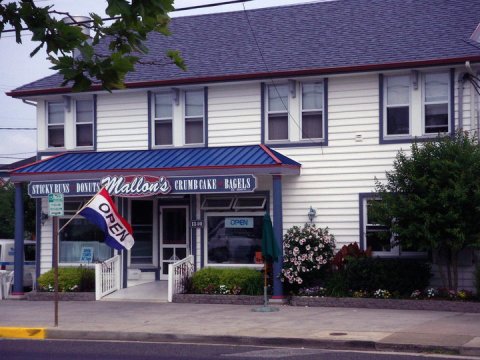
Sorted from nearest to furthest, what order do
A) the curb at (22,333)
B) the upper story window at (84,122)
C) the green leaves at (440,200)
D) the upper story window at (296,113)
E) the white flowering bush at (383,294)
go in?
the curb at (22,333), the green leaves at (440,200), the white flowering bush at (383,294), the upper story window at (296,113), the upper story window at (84,122)

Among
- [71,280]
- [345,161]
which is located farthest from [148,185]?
[345,161]

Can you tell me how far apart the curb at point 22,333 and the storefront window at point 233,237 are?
6667mm

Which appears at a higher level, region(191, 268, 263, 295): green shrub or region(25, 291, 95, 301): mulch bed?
region(191, 268, 263, 295): green shrub

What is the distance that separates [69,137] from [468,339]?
13.9m

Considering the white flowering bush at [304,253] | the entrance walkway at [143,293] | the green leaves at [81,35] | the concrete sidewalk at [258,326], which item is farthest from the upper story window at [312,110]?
the green leaves at [81,35]

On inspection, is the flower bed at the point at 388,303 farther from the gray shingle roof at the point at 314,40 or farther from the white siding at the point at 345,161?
the gray shingle roof at the point at 314,40

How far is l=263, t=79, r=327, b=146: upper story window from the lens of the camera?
70.0 ft

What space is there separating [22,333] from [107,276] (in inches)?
226

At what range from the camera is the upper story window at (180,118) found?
2269 cm

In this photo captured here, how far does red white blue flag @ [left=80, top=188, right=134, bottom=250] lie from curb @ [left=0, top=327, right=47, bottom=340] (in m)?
3.56

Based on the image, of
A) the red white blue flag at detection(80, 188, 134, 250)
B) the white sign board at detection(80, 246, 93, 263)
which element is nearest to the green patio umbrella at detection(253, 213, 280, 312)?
the red white blue flag at detection(80, 188, 134, 250)

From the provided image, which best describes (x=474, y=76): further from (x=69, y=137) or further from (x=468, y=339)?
(x=69, y=137)

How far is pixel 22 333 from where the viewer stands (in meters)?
16.6

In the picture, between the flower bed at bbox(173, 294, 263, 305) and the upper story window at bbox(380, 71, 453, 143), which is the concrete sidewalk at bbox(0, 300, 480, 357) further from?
the upper story window at bbox(380, 71, 453, 143)
